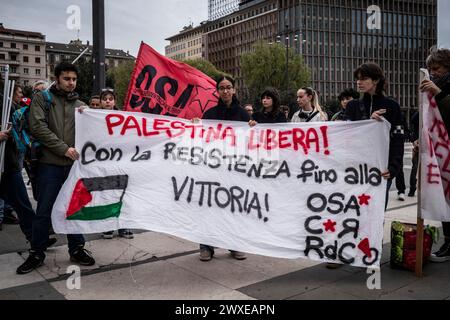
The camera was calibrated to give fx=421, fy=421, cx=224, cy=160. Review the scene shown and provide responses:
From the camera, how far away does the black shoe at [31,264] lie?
412 cm

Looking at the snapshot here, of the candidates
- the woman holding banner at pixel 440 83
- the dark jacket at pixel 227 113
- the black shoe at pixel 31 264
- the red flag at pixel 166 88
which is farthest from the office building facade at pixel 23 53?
the woman holding banner at pixel 440 83

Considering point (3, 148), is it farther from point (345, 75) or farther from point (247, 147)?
point (345, 75)

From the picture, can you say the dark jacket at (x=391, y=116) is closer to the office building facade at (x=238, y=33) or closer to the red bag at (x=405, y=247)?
the red bag at (x=405, y=247)

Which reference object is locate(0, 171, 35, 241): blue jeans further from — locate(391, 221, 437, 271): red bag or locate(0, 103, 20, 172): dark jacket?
locate(391, 221, 437, 271): red bag

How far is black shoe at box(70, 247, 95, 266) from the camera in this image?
172 inches

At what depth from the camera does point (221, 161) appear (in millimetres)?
4172

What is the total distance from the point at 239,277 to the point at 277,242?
50cm

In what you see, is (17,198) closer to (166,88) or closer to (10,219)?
(10,219)

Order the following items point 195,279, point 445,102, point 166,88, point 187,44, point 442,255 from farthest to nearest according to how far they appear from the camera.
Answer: point 187,44
point 166,88
point 442,255
point 445,102
point 195,279

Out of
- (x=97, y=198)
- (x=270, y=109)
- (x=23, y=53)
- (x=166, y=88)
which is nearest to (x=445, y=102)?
(x=270, y=109)

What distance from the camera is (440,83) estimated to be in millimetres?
4145

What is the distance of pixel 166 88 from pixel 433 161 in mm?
3160

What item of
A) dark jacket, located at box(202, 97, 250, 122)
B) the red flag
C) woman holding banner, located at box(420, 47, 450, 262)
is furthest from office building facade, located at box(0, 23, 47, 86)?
woman holding banner, located at box(420, 47, 450, 262)
